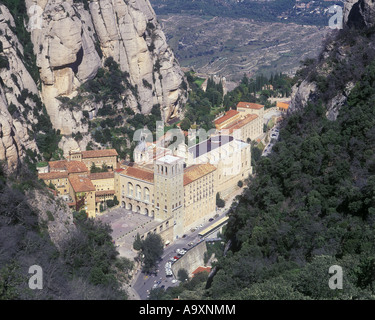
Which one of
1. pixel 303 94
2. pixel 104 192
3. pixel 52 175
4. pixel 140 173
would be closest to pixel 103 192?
pixel 104 192

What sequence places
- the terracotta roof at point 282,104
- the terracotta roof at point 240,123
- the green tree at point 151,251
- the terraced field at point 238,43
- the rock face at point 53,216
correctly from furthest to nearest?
1. the terraced field at point 238,43
2. the terracotta roof at point 282,104
3. the terracotta roof at point 240,123
4. the green tree at point 151,251
5. the rock face at point 53,216

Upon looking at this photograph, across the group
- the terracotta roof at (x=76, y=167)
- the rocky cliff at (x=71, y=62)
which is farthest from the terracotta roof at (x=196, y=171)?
the rocky cliff at (x=71, y=62)

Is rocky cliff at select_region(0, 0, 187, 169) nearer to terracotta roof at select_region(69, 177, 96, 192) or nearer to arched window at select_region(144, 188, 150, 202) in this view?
terracotta roof at select_region(69, 177, 96, 192)

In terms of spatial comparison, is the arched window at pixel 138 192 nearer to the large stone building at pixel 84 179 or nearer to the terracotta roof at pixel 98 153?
the large stone building at pixel 84 179

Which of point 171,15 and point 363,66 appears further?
point 171,15

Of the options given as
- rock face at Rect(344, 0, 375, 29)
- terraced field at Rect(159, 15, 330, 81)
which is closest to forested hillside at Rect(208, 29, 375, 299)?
rock face at Rect(344, 0, 375, 29)

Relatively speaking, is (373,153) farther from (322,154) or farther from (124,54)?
(124,54)

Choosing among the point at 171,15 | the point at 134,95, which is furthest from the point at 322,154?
the point at 171,15
